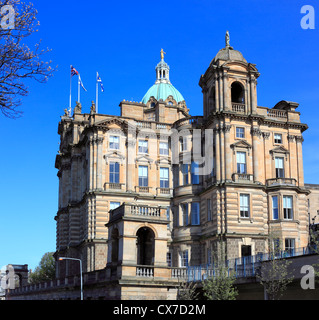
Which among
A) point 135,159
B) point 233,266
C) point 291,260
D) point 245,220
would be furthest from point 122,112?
point 291,260

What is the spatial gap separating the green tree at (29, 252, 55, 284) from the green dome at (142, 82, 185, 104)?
1676 inches

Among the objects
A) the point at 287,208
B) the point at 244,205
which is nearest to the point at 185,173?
the point at 244,205

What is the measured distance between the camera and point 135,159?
221 feet

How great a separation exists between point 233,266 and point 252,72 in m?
24.7

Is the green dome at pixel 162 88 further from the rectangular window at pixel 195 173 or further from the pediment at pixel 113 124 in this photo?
the rectangular window at pixel 195 173

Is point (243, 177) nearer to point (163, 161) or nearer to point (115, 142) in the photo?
point (163, 161)

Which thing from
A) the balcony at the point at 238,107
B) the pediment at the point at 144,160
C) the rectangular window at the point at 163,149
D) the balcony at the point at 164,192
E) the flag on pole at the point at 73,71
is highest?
the flag on pole at the point at 73,71

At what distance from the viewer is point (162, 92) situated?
107625 mm

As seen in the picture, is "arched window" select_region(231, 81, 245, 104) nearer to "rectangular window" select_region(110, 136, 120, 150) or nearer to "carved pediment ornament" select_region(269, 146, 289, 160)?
"carved pediment ornament" select_region(269, 146, 289, 160)

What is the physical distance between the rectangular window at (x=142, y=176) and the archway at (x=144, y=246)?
16.4 meters

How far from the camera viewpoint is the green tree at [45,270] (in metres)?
119

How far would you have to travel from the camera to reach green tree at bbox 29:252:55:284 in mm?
118588

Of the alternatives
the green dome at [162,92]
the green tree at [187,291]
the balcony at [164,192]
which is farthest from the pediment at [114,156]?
the green dome at [162,92]

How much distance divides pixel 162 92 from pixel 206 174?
4599 centimetres
